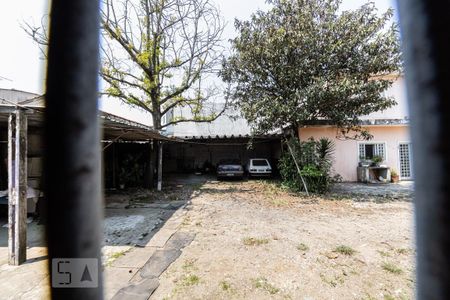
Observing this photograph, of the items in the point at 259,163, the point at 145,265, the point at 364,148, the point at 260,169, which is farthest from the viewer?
the point at 259,163

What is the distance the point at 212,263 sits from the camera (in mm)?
4367

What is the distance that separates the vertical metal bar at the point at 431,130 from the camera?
44 cm

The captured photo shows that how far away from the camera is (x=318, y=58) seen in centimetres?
1069

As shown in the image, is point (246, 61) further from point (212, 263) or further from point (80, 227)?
point (80, 227)

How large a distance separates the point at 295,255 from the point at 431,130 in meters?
4.70

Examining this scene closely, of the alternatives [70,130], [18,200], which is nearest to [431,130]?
[70,130]

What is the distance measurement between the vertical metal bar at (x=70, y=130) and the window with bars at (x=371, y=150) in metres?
15.5

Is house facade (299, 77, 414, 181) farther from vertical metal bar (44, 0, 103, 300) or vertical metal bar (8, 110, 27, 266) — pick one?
vertical metal bar (44, 0, 103, 300)

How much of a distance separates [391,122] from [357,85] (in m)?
5.31

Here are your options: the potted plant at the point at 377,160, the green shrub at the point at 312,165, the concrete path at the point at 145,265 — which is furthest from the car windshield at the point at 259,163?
the concrete path at the point at 145,265

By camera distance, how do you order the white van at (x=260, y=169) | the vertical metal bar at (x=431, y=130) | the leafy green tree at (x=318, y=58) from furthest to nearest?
1. the white van at (x=260, y=169)
2. the leafy green tree at (x=318, y=58)
3. the vertical metal bar at (x=431, y=130)

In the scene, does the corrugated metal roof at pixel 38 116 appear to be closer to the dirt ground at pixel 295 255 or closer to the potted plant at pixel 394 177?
the dirt ground at pixel 295 255

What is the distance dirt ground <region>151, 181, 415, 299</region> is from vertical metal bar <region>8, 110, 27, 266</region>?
2.53 metres

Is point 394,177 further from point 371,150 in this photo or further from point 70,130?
point 70,130
